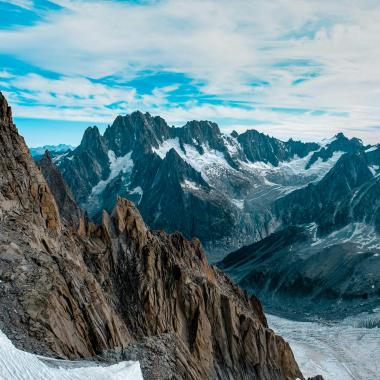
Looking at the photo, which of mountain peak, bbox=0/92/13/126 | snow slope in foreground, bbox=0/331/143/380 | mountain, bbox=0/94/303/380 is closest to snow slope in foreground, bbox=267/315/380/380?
mountain, bbox=0/94/303/380

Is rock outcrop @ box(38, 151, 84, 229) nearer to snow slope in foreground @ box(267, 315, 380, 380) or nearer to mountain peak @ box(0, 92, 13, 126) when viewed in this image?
snow slope in foreground @ box(267, 315, 380, 380)

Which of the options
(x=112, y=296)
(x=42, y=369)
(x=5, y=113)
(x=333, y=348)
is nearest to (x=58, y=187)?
(x=333, y=348)

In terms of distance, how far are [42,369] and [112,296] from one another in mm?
28293

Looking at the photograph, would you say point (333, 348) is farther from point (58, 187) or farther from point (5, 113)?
point (5, 113)

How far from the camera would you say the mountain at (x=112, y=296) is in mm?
27438

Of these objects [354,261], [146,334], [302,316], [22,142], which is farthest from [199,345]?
[354,261]

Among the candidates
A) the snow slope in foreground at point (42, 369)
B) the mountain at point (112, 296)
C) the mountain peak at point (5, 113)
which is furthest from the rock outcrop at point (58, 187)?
the snow slope in foreground at point (42, 369)

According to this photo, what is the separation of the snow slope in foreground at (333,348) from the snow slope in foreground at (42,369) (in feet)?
262

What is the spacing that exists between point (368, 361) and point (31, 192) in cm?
10451

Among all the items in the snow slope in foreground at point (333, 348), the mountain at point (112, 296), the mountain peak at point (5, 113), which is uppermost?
the mountain peak at point (5, 113)

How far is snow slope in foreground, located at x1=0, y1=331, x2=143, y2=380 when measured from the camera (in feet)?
57.8

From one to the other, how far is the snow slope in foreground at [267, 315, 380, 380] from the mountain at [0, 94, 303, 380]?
40063 mm

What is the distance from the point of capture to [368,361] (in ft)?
380

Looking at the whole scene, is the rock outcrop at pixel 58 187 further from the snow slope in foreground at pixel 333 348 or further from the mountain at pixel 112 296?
the snow slope in foreground at pixel 333 348
